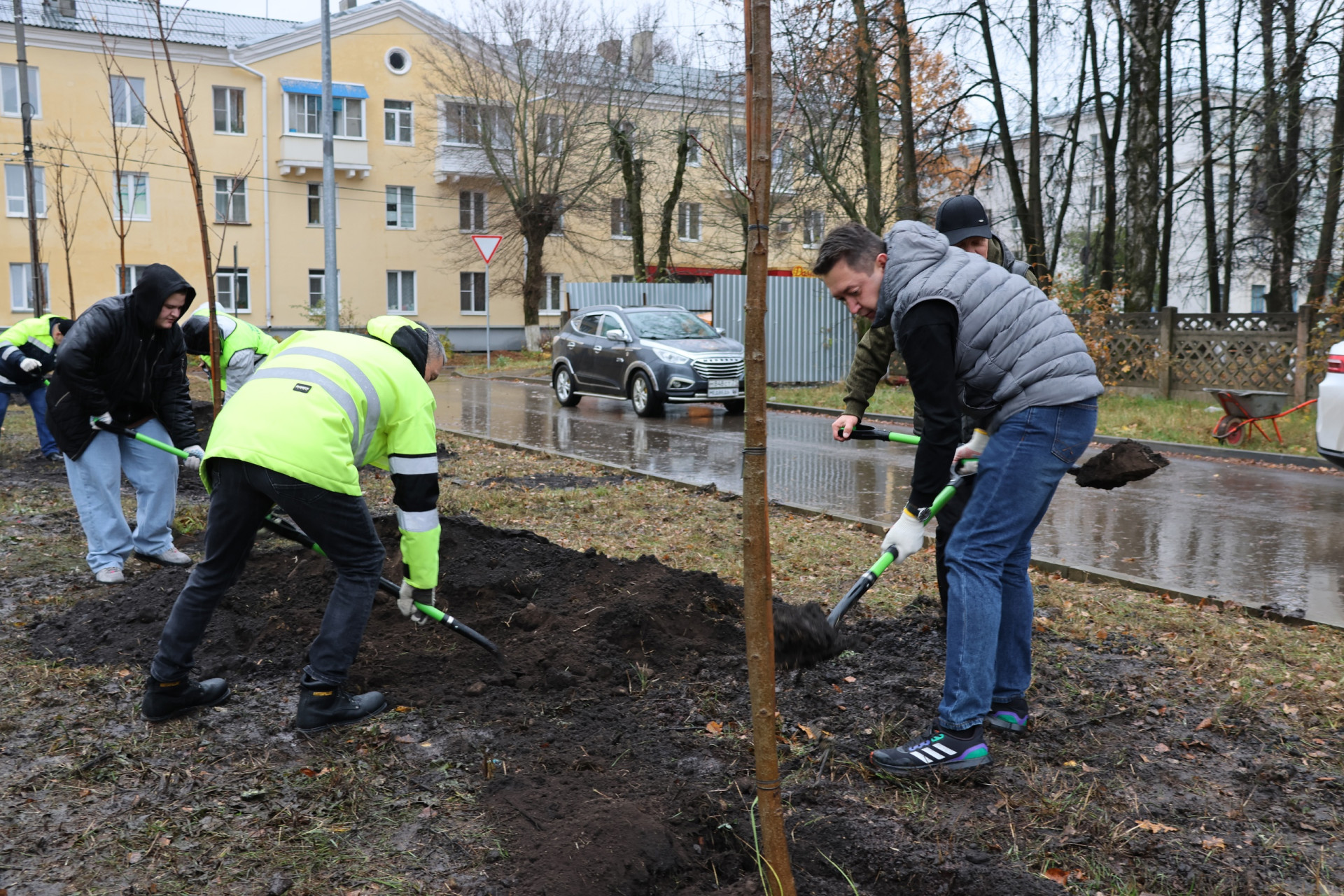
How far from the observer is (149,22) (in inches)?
1215

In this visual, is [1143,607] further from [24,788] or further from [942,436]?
[24,788]

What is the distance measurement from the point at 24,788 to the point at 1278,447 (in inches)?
473

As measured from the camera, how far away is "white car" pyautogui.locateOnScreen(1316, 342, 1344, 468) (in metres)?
7.86

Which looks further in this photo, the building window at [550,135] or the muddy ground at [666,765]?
the building window at [550,135]

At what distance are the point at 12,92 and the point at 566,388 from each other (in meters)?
24.6

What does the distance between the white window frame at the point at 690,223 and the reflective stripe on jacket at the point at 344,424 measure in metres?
34.7

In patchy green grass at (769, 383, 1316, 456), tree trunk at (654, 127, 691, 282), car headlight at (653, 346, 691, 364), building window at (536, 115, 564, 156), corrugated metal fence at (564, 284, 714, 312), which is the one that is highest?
building window at (536, 115, 564, 156)

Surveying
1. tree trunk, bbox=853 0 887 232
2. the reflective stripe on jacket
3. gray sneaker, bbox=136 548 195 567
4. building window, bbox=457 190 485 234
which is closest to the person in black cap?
the reflective stripe on jacket

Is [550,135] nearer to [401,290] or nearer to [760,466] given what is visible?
[401,290]

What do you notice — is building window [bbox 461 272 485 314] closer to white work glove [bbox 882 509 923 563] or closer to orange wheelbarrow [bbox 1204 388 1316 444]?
orange wheelbarrow [bbox 1204 388 1316 444]

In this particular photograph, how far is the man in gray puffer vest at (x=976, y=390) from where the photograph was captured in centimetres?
324

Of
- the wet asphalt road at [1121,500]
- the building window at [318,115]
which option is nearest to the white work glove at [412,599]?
the wet asphalt road at [1121,500]

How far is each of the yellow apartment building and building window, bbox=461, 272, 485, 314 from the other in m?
0.07

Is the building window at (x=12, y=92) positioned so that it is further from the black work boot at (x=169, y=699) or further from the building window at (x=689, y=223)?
the black work boot at (x=169, y=699)
